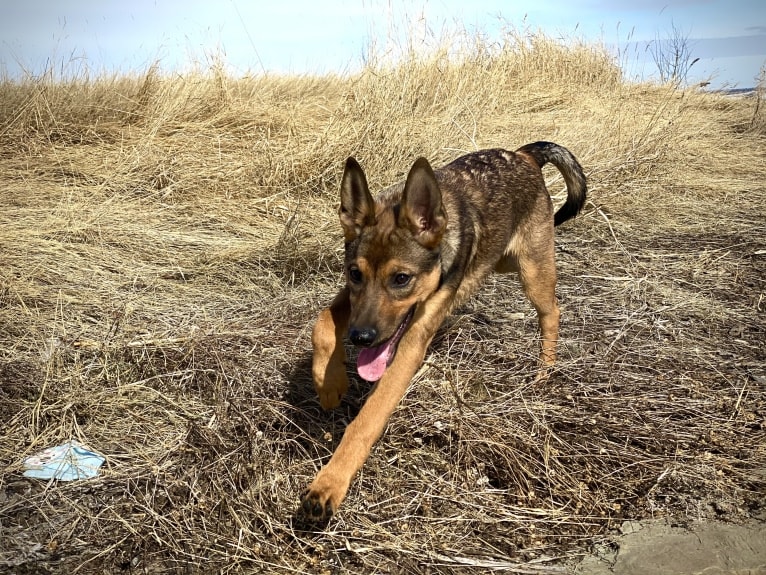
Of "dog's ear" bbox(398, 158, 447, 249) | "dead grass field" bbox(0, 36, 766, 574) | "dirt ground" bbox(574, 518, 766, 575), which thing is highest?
"dog's ear" bbox(398, 158, 447, 249)

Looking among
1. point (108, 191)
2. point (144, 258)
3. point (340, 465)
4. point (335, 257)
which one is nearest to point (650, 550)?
point (340, 465)

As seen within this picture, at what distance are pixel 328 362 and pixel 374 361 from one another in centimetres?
22

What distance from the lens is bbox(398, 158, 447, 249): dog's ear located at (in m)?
3.47

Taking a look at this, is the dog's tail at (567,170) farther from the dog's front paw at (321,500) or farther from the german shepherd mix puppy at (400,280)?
the dog's front paw at (321,500)

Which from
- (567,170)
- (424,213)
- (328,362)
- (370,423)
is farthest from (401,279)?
(567,170)

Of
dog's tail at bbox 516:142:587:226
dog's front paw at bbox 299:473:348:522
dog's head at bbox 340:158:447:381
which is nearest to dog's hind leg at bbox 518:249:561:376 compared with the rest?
dog's tail at bbox 516:142:587:226

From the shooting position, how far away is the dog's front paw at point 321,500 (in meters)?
2.66

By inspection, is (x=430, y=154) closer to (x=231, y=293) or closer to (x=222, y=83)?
(x=231, y=293)

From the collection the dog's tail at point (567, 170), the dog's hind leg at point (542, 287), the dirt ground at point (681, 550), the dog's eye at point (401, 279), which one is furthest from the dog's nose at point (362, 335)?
the dog's tail at point (567, 170)

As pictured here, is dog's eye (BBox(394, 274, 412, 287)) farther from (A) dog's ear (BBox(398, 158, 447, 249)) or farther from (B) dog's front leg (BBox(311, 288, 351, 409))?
(B) dog's front leg (BBox(311, 288, 351, 409))

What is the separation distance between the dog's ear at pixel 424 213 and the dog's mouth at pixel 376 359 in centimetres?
45

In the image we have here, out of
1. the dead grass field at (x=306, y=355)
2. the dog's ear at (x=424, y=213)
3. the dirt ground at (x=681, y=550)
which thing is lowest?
the dirt ground at (x=681, y=550)

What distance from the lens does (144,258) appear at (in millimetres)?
6078

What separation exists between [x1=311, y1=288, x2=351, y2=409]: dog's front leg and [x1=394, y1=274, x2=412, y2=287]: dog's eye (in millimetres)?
373
